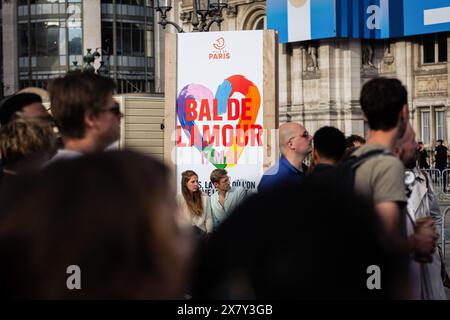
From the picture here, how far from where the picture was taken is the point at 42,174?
1.77 m

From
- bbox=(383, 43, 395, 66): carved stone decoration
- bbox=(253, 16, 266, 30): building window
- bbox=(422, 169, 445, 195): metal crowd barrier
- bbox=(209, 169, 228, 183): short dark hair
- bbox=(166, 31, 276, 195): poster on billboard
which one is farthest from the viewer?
bbox=(253, 16, 266, 30): building window

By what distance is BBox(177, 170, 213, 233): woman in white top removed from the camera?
9812 millimetres

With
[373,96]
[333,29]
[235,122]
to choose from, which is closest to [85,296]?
[373,96]

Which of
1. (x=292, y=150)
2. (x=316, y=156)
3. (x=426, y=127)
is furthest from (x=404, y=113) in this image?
(x=426, y=127)

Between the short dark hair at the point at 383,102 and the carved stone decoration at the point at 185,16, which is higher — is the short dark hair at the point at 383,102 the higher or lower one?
the lower one

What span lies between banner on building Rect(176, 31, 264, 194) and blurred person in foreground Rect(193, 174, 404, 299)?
25.6ft

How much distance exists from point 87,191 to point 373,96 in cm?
280

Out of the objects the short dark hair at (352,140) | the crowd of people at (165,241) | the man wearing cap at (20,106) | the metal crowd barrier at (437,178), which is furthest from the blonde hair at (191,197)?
the metal crowd barrier at (437,178)

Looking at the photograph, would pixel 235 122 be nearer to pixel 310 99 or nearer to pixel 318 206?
pixel 318 206

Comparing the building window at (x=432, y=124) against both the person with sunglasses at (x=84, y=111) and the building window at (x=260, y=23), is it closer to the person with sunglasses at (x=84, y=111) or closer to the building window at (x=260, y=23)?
the building window at (x=260, y=23)

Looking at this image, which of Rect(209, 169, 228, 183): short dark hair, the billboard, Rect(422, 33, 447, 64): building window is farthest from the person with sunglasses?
Rect(422, 33, 447, 64): building window

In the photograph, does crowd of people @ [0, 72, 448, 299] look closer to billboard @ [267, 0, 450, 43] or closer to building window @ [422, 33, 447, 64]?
billboard @ [267, 0, 450, 43]

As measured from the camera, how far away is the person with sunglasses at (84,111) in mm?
4137

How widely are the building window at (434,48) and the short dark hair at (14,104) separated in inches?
1327
